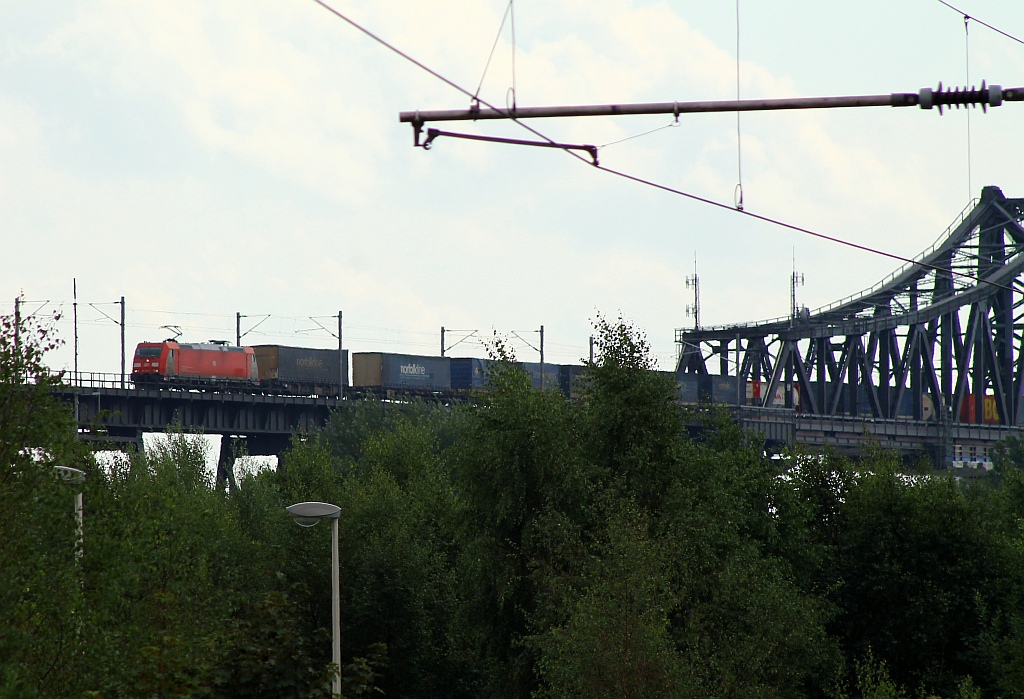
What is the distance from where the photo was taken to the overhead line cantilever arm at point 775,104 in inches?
615

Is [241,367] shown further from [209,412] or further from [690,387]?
[690,387]

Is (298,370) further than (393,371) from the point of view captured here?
No

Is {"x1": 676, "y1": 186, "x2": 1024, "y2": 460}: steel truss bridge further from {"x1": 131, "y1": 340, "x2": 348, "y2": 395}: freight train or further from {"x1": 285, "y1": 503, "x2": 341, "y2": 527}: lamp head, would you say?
{"x1": 285, "y1": 503, "x2": 341, "y2": 527}: lamp head

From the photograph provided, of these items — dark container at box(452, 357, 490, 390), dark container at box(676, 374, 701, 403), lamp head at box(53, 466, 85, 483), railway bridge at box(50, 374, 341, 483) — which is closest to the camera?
lamp head at box(53, 466, 85, 483)

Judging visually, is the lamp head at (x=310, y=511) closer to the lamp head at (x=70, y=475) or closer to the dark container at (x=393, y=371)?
the lamp head at (x=70, y=475)

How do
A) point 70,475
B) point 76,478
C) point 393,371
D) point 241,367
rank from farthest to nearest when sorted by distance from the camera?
point 393,371 < point 241,367 < point 70,475 < point 76,478

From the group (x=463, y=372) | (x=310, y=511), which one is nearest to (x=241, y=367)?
(x=463, y=372)

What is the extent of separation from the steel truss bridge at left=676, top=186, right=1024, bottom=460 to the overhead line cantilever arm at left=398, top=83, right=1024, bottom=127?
11197 centimetres

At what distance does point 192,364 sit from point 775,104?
3412 inches

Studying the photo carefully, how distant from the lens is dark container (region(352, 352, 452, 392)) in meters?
112

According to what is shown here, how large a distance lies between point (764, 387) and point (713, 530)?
107 metres

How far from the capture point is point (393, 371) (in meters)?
112

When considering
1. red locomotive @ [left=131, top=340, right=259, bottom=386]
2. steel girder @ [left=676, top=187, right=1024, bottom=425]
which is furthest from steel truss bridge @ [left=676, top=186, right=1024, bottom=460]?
red locomotive @ [left=131, top=340, right=259, bottom=386]

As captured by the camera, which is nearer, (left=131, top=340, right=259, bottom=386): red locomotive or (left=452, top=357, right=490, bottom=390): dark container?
(left=131, top=340, right=259, bottom=386): red locomotive
